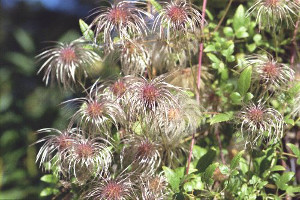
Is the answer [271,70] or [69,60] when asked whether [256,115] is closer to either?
[271,70]

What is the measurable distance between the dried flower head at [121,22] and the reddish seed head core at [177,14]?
0.24 feet

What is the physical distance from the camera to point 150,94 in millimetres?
1433

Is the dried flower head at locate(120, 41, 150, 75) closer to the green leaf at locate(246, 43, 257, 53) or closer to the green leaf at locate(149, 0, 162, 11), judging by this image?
the green leaf at locate(149, 0, 162, 11)

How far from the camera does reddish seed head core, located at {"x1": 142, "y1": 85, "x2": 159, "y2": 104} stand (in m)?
1.43

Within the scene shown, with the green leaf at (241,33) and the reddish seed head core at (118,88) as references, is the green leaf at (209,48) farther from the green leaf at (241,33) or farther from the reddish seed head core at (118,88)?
the reddish seed head core at (118,88)

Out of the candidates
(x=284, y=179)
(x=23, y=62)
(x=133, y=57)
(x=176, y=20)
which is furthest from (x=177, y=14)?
(x=23, y=62)

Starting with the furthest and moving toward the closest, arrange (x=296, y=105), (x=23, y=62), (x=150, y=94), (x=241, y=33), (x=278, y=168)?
(x=23, y=62)
(x=241, y=33)
(x=296, y=105)
(x=278, y=168)
(x=150, y=94)

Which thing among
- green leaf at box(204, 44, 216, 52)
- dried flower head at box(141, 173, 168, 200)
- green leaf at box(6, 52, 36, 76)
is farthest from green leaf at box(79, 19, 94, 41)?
green leaf at box(6, 52, 36, 76)

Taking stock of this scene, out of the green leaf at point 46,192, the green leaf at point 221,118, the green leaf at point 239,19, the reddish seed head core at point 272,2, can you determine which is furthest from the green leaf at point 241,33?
the green leaf at point 46,192

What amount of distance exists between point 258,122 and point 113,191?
429 mm

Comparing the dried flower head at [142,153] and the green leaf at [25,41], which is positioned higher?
the green leaf at [25,41]

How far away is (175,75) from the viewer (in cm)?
183

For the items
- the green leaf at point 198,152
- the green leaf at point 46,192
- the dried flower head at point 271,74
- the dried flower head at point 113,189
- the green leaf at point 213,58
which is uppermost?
the green leaf at point 213,58

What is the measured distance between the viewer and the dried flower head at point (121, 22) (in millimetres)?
1521
